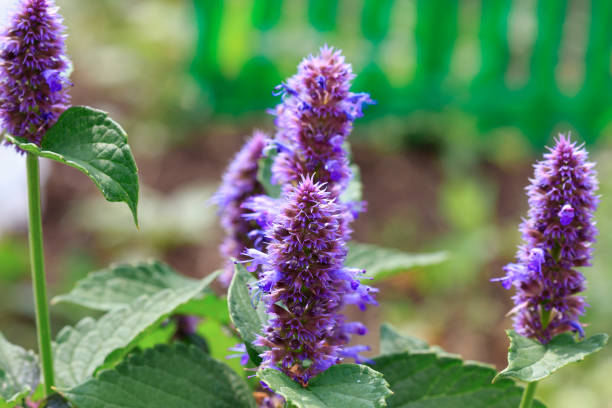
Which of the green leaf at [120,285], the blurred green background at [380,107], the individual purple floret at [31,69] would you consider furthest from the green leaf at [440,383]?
the blurred green background at [380,107]

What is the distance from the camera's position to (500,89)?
6203mm

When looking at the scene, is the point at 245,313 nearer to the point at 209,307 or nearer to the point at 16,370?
the point at 209,307

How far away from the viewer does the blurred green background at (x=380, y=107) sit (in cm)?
509

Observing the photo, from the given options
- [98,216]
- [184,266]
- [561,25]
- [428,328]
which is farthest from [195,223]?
[561,25]

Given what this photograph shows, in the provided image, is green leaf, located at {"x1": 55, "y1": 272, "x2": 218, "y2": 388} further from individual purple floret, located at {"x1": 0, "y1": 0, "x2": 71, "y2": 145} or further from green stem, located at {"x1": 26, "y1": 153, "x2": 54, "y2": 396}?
individual purple floret, located at {"x1": 0, "y1": 0, "x2": 71, "y2": 145}

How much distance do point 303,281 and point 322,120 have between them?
0.30 m

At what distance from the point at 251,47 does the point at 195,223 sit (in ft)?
6.19

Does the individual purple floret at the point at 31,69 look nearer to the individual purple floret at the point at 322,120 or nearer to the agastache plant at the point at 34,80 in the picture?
the agastache plant at the point at 34,80

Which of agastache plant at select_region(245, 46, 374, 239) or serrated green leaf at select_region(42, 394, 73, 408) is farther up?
agastache plant at select_region(245, 46, 374, 239)

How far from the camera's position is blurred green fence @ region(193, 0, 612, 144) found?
20.0ft

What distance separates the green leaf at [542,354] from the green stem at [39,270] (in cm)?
73

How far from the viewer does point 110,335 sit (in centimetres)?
141

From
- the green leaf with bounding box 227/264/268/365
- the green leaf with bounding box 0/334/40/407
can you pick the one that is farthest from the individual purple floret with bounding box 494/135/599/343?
the green leaf with bounding box 0/334/40/407

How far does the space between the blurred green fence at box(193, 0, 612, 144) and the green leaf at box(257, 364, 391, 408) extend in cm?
512
